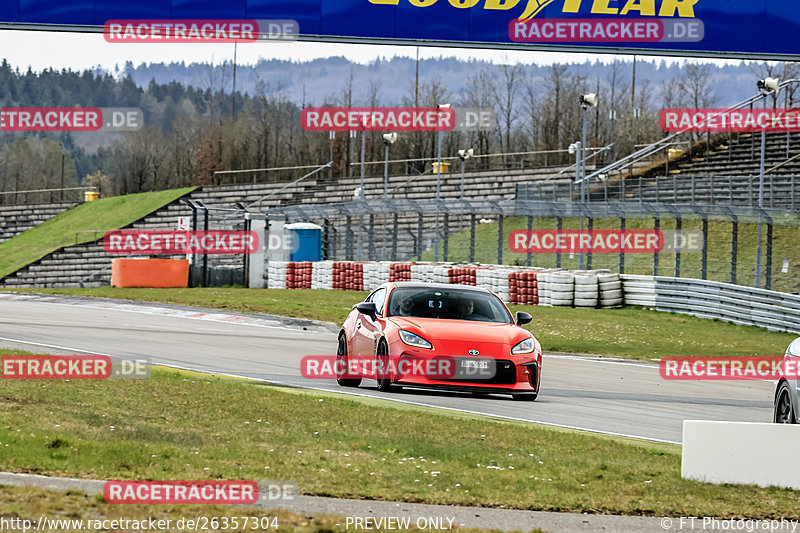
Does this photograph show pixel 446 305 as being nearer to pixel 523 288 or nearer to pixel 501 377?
pixel 501 377

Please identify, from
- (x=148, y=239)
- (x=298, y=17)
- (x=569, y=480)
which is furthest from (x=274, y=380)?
(x=148, y=239)

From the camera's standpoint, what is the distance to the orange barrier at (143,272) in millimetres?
42000

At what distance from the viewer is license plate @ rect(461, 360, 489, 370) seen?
1300cm

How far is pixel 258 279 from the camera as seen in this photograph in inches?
1719

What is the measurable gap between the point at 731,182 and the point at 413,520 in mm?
32992

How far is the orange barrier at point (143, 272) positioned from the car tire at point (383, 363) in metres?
29.9

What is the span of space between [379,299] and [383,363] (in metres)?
1.47

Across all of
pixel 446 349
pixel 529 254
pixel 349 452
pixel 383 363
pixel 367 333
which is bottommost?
pixel 349 452

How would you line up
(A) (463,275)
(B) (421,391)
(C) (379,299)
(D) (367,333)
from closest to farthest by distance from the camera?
(D) (367,333) < (B) (421,391) < (C) (379,299) < (A) (463,275)

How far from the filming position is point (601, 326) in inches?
1037

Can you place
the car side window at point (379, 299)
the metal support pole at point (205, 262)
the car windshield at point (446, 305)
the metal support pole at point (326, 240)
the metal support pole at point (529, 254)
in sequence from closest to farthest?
the car windshield at point (446, 305)
the car side window at point (379, 299)
the metal support pole at point (529, 254)
the metal support pole at point (205, 262)
the metal support pole at point (326, 240)

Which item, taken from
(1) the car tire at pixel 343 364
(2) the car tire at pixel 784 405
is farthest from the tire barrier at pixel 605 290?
(2) the car tire at pixel 784 405

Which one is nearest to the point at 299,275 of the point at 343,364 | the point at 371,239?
the point at 371,239

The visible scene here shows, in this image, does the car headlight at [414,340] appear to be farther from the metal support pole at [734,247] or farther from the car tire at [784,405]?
the metal support pole at [734,247]
